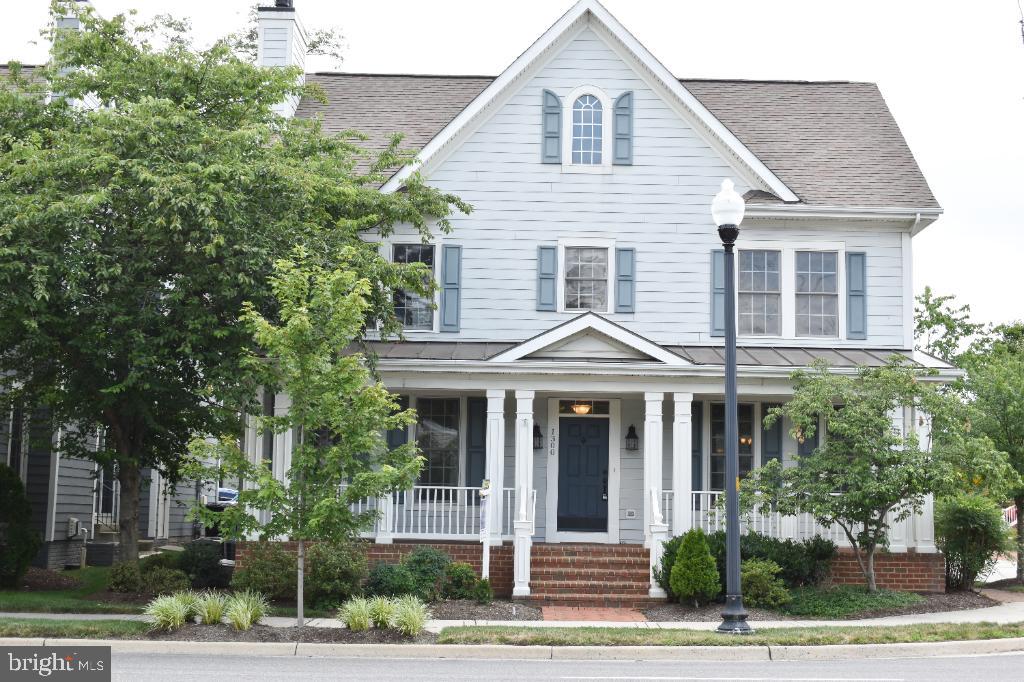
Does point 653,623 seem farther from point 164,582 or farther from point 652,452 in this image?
point 164,582

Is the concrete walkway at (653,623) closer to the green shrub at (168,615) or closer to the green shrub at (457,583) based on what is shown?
the green shrub at (168,615)

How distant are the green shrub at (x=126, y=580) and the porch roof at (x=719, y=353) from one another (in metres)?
5.08

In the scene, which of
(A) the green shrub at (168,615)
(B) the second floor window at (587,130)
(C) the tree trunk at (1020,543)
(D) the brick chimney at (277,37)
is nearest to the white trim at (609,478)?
(B) the second floor window at (587,130)

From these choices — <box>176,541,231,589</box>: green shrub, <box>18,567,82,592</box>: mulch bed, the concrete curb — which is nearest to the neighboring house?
<box>176,541,231,589</box>: green shrub

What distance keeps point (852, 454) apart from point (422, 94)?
12.0 meters

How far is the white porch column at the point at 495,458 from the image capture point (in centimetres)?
1741

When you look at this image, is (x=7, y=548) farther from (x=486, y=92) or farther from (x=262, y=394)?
(x=486, y=92)

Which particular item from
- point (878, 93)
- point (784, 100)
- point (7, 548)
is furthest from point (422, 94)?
point (7, 548)

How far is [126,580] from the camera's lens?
16.3 m

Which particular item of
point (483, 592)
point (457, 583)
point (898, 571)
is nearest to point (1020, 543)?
point (898, 571)

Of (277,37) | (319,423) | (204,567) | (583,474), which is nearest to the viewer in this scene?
(319,423)

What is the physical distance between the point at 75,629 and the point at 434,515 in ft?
20.2

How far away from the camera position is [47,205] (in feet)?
48.5

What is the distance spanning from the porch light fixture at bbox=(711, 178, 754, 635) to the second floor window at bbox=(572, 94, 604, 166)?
689cm
